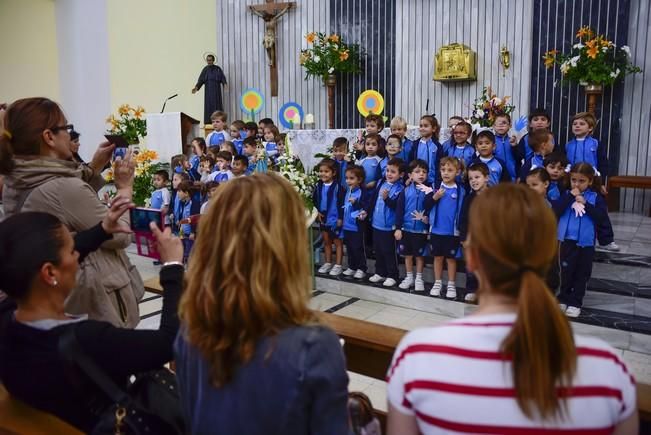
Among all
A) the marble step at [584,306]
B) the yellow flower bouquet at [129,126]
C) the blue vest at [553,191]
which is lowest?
the marble step at [584,306]

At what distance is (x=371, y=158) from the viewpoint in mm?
5613

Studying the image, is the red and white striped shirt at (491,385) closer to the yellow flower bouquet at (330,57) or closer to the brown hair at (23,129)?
the brown hair at (23,129)

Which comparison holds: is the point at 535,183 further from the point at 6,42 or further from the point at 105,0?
the point at 6,42

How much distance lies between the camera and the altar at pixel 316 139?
690 centimetres

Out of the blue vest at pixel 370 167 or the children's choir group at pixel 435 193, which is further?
the blue vest at pixel 370 167

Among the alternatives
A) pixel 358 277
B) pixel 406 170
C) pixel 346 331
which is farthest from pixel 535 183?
pixel 346 331

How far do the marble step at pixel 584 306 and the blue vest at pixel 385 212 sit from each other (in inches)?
20.7

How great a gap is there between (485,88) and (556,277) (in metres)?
4.61

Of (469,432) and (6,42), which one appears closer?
(469,432)

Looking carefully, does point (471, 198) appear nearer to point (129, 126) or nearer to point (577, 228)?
point (577, 228)

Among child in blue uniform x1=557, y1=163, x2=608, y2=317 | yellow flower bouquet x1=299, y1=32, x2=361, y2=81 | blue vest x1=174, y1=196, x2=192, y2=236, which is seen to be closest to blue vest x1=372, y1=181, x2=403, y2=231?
child in blue uniform x1=557, y1=163, x2=608, y2=317

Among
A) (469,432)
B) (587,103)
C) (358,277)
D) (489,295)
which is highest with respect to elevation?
(587,103)

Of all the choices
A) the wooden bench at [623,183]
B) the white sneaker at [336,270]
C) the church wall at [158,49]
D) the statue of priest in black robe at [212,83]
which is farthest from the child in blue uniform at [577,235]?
the church wall at [158,49]

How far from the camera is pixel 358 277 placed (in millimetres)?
5250
